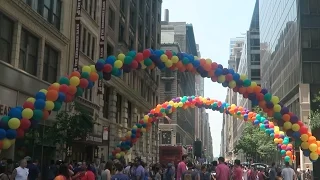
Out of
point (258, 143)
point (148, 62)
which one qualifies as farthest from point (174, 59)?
point (258, 143)

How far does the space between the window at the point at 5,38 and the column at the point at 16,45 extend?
0.15m

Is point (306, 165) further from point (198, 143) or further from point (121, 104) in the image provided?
point (121, 104)

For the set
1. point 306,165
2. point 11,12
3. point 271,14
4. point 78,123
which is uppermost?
point 271,14

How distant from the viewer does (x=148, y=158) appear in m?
51.7

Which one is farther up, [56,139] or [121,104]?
[121,104]

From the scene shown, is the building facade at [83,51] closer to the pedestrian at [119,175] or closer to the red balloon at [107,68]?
the red balloon at [107,68]

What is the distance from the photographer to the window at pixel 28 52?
21672 mm

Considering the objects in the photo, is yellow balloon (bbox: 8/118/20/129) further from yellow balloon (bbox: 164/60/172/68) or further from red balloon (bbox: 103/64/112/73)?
yellow balloon (bbox: 164/60/172/68)

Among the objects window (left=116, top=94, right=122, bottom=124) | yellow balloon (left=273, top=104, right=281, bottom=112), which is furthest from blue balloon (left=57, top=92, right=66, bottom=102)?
window (left=116, top=94, right=122, bottom=124)

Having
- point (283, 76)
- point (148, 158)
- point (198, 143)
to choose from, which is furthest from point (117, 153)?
point (283, 76)

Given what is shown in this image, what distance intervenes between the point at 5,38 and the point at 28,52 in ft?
8.09

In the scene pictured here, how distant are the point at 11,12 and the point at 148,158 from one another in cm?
3430

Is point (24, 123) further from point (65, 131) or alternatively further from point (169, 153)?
point (169, 153)

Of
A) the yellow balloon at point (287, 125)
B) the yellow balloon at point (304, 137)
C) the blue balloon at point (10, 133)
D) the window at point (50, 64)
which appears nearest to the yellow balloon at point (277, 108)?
the yellow balloon at point (287, 125)
